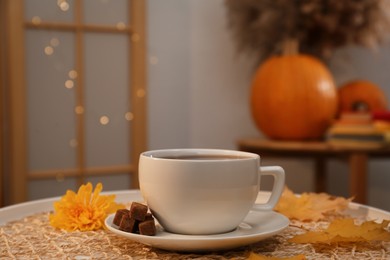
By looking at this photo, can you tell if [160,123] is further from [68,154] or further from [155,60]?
[68,154]

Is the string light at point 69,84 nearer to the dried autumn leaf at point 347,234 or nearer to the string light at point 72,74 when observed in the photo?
the string light at point 72,74

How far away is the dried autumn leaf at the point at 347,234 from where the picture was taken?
503mm

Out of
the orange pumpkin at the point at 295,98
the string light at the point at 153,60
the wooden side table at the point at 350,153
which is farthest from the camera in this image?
the string light at the point at 153,60

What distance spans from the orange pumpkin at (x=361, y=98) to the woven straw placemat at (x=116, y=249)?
49.4 inches

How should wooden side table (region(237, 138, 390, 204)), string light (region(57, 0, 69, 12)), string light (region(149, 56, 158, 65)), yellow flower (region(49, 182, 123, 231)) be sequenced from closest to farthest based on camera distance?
yellow flower (region(49, 182, 123, 231)) < wooden side table (region(237, 138, 390, 204)) < string light (region(57, 0, 69, 12)) < string light (region(149, 56, 158, 65))

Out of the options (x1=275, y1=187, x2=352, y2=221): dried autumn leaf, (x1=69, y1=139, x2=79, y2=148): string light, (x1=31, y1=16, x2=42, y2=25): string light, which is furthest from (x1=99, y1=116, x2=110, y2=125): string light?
(x1=275, y1=187, x2=352, y2=221): dried autumn leaf

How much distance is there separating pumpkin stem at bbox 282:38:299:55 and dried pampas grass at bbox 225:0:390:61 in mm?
10

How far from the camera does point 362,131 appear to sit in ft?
4.76

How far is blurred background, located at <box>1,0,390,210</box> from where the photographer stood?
1713 millimetres

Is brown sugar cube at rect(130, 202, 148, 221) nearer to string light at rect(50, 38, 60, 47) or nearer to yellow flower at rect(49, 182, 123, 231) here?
yellow flower at rect(49, 182, 123, 231)

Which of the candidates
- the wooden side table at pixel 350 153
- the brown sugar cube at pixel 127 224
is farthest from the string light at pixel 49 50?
the brown sugar cube at pixel 127 224

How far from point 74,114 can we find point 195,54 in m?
0.50

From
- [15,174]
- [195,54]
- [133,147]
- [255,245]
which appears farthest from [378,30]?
[255,245]

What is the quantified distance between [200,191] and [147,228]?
0.20 feet
